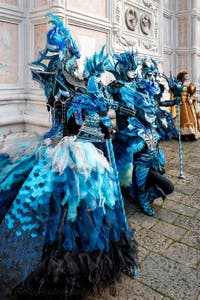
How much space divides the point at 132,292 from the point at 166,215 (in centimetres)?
139

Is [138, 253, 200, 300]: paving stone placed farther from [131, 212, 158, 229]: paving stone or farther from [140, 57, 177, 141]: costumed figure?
[140, 57, 177, 141]: costumed figure

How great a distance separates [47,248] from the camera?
5.61 feet

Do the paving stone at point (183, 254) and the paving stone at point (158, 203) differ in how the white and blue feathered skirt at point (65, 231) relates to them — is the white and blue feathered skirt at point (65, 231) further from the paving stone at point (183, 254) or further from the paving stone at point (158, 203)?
the paving stone at point (158, 203)

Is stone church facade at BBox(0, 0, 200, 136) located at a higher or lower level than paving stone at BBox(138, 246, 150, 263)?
higher

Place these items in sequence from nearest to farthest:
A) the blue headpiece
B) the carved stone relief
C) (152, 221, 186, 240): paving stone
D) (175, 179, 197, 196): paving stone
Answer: the blue headpiece → (152, 221, 186, 240): paving stone → (175, 179, 197, 196): paving stone → the carved stone relief

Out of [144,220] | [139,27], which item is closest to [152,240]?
[144,220]

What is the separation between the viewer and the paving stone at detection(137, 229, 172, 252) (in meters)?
2.59

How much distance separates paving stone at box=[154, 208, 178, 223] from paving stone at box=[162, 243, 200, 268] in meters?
0.54

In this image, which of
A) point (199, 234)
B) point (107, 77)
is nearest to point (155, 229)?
point (199, 234)

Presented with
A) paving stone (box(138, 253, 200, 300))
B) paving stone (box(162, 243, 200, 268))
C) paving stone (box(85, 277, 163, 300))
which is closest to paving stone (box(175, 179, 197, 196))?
paving stone (box(162, 243, 200, 268))

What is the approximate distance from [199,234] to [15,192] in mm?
1911

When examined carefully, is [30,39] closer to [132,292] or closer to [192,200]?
[192,200]

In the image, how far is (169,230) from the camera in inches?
115

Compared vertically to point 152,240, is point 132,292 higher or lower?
lower
